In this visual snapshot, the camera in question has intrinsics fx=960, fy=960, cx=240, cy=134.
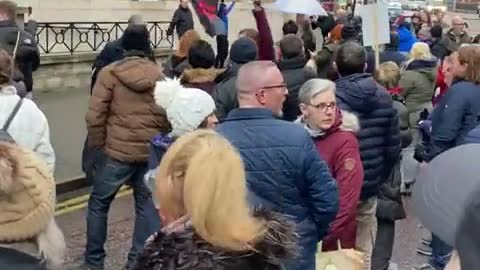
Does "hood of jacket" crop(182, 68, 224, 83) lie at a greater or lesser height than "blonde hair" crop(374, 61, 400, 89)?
greater

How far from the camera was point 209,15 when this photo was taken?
18.2 metres

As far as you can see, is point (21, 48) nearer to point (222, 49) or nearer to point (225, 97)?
point (225, 97)

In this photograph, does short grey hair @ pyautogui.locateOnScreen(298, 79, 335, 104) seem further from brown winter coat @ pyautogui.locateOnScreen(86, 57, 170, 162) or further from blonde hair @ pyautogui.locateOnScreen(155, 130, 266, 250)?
blonde hair @ pyautogui.locateOnScreen(155, 130, 266, 250)

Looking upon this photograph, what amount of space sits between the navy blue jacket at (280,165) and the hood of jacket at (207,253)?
58.8 inches

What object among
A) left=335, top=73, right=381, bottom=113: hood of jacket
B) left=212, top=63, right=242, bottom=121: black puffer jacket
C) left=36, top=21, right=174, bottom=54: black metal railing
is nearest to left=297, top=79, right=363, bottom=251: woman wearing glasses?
left=335, top=73, right=381, bottom=113: hood of jacket

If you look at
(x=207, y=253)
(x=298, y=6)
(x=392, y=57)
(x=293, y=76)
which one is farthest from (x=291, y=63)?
(x=207, y=253)

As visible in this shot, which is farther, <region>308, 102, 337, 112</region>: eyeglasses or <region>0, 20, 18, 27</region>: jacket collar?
<region>0, 20, 18, 27</region>: jacket collar

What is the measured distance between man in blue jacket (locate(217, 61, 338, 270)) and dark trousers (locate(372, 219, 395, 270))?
2152mm

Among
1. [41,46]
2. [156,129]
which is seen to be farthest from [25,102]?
[41,46]

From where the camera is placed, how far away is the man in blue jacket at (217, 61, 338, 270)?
4316 mm

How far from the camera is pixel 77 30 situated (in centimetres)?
2008

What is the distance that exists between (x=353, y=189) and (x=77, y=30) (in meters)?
15.7

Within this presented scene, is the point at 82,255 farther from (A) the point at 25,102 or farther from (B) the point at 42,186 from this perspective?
(B) the point at 42,186

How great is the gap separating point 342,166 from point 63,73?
45.2 feet
